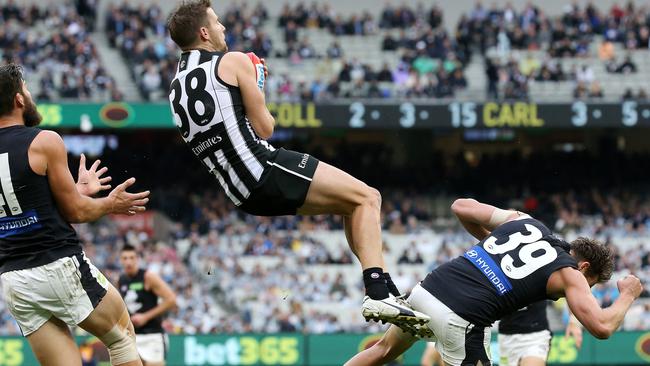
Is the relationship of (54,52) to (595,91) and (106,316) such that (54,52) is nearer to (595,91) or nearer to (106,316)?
(595,91)

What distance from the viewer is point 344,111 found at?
28422mm

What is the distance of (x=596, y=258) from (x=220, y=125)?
9.49 ft

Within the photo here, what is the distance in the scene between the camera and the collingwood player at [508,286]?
26.2ft

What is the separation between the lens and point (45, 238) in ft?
25.0

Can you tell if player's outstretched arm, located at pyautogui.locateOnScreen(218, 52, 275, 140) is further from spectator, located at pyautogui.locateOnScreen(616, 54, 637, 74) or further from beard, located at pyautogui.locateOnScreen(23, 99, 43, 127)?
spectator, located at pyautogui.locateOnScreen(616, 54, 637, 74)

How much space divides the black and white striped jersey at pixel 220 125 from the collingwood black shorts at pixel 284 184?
0.06 metres

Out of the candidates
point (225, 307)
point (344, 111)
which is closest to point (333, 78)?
point (344, 111)

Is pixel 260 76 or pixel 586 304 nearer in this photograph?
pixel 586 304

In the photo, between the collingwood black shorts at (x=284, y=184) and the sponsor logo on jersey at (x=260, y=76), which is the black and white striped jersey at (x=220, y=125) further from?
the sponsor logo on jersey at (x=260, y=76)

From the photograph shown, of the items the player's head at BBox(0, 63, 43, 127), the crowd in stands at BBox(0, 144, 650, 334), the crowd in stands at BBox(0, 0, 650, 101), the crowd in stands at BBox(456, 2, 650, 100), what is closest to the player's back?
the player's head at BBox(0, 63, 43, 127)

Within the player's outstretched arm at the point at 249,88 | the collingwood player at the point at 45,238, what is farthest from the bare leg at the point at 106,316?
the player's outstretched arm at the point at 249,88

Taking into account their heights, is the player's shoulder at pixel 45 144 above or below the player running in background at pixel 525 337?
above

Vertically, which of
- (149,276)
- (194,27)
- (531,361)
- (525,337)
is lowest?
(531,361)

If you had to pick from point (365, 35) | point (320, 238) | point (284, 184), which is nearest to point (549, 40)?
point (365, 35)
